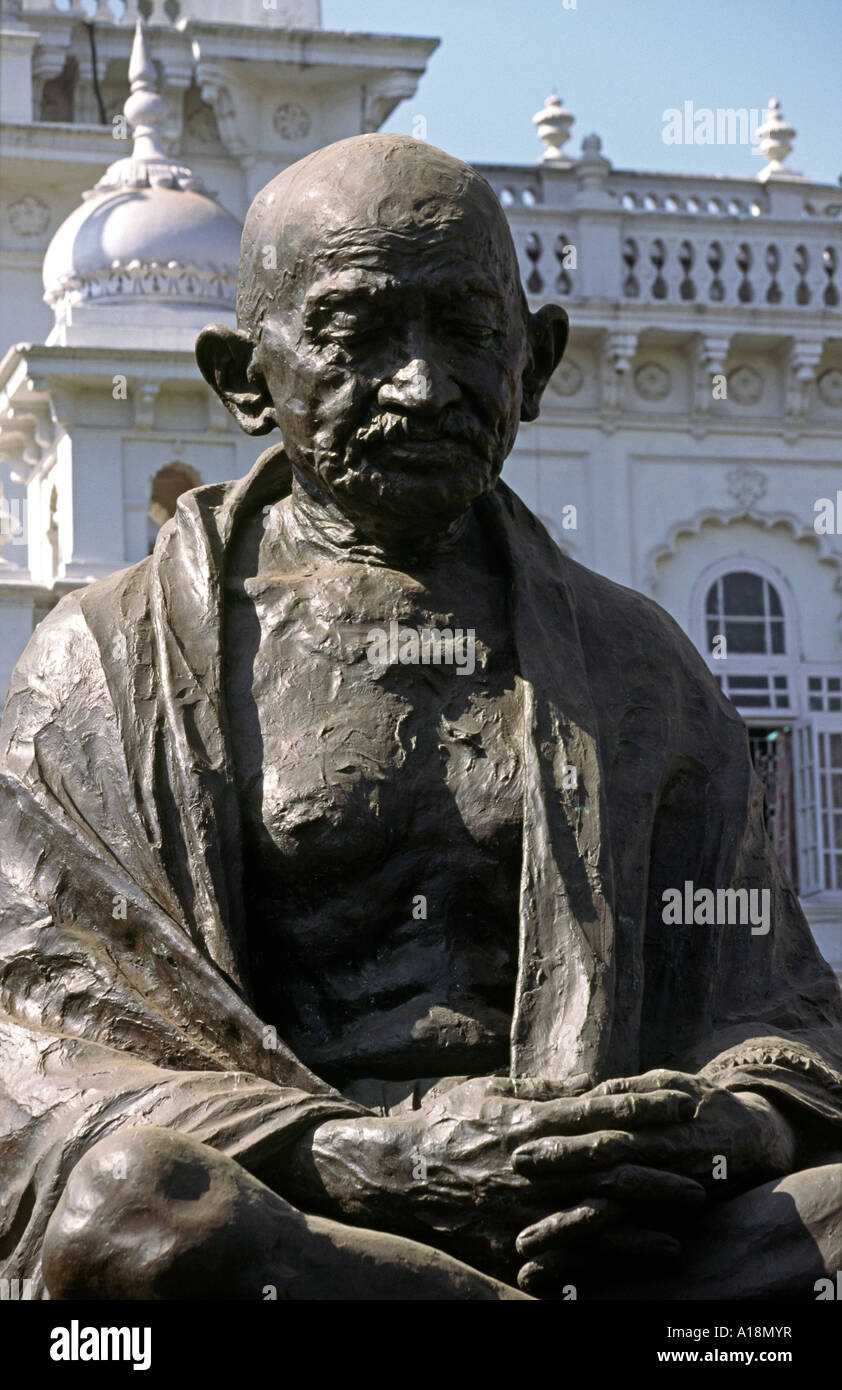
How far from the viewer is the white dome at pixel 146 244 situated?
2227 centimetres

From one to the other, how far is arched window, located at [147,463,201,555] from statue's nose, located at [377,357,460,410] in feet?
62.4

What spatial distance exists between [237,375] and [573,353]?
831 inches

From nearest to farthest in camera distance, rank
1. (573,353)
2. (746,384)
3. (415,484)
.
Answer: (415,484) → (573,353) → (746,384)

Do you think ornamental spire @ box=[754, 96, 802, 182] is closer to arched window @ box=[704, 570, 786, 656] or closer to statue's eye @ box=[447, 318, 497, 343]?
arched window @ box=[704, 570, 786, 656]

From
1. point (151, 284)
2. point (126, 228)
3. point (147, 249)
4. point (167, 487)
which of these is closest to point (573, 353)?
point (167, 487)

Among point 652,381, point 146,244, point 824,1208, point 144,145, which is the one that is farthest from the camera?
point 652,381

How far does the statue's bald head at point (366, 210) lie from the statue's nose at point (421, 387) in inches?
8.3

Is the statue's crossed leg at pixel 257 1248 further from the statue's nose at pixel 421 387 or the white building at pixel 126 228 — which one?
the white building at pixel 126 228

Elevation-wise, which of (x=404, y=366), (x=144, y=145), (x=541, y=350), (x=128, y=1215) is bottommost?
(x=128, y=1215)

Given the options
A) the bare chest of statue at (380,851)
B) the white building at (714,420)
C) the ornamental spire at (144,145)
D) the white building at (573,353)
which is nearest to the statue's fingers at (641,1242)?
the bare chest of statue at (380,851)

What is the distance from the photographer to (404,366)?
5.11 meters

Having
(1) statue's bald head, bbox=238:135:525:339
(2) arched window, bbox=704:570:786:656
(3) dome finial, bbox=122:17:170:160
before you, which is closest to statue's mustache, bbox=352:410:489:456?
(1) statue's bald head, bbox=238:135:525:339

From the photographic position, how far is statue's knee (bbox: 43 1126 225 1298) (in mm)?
4461

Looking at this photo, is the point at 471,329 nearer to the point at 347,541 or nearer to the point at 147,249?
the point at 347,541
